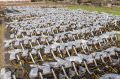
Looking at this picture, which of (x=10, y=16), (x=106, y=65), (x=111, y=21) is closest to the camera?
(x=106, y=65)

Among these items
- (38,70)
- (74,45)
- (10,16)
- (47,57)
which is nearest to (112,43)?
(74,45)

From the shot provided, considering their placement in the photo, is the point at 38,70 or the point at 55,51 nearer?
the point at 38,70

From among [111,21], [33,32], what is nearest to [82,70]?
[33,32]

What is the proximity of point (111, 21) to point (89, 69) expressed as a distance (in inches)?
1011

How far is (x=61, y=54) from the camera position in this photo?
2883 cm

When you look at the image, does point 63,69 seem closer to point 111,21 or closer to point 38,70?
point 38,70

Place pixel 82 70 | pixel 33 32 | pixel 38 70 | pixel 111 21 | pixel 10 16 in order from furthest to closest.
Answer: pixel 10 16 < pixel 111 21 < pixel 33 32 < pixel 82 70 < pixel 38 70

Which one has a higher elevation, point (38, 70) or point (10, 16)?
point (38, 70)

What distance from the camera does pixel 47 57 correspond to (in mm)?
28469

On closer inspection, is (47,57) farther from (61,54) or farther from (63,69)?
(63,69)

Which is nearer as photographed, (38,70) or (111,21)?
(38,70)

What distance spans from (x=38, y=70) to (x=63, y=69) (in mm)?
1809

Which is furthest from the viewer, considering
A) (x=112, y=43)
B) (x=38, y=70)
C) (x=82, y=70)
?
(x=112, y=43)

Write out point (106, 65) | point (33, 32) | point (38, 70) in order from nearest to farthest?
point (38, 70) → point (106, 65) → point (33, 32)
